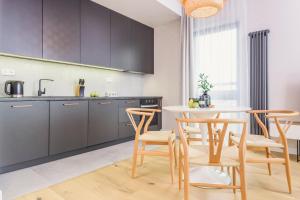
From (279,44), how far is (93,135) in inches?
125

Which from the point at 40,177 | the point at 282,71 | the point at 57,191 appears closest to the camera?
the point at 57,191

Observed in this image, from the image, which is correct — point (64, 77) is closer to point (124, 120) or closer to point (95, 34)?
point (95, 34)

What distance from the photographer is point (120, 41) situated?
379 centimetres

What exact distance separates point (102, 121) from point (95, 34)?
153cm

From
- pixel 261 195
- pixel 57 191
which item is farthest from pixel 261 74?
pixel 57 191

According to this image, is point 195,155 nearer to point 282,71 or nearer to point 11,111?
point 11,111

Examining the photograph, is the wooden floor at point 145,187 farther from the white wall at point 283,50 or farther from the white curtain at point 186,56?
the white curtain at point 186,56

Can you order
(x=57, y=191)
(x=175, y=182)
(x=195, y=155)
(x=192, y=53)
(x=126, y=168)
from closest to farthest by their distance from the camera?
(x=195, y=155) → (x=57, y=191) → (x=175, y=182) → (x=126, y=168) → (x=192, y=53)

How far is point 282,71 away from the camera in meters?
2.82

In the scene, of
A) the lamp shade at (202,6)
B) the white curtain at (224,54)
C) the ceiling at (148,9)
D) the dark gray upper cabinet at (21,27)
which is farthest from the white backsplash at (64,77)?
the lamp shade at (202,6)

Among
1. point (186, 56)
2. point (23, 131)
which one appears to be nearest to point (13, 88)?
point (23, 131)

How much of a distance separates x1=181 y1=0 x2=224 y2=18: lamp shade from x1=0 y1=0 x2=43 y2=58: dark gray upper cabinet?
1.96m

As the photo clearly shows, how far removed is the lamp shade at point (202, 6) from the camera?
6.08 ft

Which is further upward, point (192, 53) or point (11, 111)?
point (192, 53)
